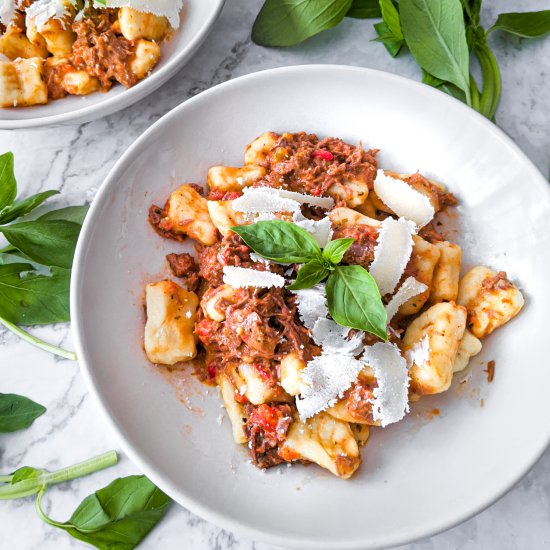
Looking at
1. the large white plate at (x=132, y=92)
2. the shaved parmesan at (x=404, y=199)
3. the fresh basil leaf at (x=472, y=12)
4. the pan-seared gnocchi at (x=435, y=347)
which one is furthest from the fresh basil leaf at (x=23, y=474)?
the fresh basil leaf at (x=472, y=12)

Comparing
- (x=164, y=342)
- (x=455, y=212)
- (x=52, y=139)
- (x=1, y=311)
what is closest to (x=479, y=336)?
(x=455, y=212)

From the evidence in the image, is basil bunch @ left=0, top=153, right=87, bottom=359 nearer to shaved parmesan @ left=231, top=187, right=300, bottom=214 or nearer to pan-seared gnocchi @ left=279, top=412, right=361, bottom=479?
shaved parmesan @ left=231, top=187, right=300, bottom=214

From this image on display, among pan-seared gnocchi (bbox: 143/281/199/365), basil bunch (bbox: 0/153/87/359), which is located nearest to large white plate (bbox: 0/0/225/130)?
basil bunch (bbox: 0/153/87/359)

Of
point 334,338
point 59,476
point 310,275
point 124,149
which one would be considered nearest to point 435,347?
point 334,338

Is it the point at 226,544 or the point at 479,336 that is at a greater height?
the point at 479,336

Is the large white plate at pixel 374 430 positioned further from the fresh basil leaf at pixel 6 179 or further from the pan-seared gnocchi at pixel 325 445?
the fresh basil leaf at pixel 6 179

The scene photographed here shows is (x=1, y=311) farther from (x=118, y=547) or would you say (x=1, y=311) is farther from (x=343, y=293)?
(x=343, y=293)

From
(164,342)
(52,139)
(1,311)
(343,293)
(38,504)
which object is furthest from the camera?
(52,139)
